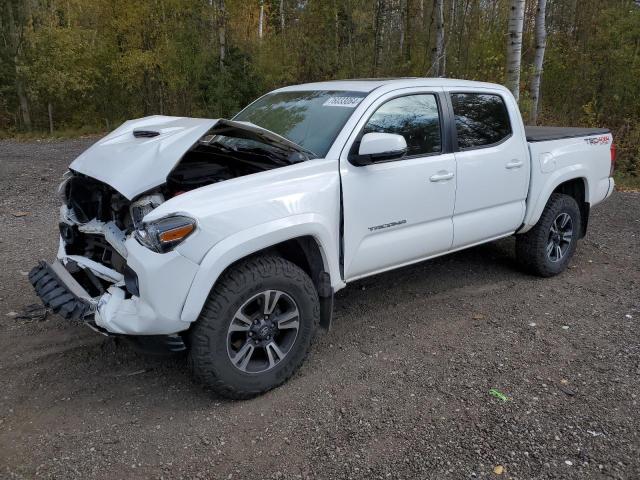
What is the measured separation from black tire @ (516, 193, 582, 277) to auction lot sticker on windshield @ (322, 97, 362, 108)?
2343 millimetres

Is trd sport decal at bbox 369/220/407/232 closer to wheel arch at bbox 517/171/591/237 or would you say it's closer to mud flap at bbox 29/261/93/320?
wheel arch at bbox 517/171/591/237

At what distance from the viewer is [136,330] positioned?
9.07 feet

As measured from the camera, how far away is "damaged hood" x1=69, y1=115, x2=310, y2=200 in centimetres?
304

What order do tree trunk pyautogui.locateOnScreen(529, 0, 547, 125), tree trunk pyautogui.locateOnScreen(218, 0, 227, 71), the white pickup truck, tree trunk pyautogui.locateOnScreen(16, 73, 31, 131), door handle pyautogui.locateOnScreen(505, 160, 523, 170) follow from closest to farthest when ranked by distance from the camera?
the white pickup truck → door handle pyautogui.locateOnScreen(505, 160, 523, 170) → tree trunk pyautogui.locateOnScreen(529, 0, 547, 125) → tree trunk pyautogui.locateOnScreen(218, 0, 227, 71) → tree trunk pyautogui.locateOnScreen(16, 73, 31, 131)

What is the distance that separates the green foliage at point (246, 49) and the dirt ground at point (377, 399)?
12784 millimetres

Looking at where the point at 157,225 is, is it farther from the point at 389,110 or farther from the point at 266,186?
the point at 389,110

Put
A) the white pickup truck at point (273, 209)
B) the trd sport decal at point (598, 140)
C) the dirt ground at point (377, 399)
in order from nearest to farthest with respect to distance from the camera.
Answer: the dirt ground at point (377, 399) → the white pickup truck at point (273, 209) → the trd sport decal at point (598, 140)

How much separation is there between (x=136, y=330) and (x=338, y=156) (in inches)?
63.9

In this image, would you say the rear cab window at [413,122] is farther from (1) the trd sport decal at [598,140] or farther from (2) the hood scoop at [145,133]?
(1) the trd sport decal at [598,140]

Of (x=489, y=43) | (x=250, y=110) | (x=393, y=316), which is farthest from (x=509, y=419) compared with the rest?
(x=489, y=43)

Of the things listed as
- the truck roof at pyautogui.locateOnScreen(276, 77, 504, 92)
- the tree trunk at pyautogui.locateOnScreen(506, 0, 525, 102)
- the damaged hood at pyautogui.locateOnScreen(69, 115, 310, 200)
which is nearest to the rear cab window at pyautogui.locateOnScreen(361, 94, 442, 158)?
the truck roof at pyautogui.locateOnScreen(276, 77, 504, 92)

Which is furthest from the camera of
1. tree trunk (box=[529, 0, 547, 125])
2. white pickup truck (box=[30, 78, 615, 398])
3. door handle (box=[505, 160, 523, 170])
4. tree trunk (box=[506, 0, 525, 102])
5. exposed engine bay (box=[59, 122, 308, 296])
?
tree trunk (box=[529, 0, 547, 125])

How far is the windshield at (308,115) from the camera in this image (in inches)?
143

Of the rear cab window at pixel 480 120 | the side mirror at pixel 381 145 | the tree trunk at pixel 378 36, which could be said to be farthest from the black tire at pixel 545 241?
the tree trunk at pixel 378 36
